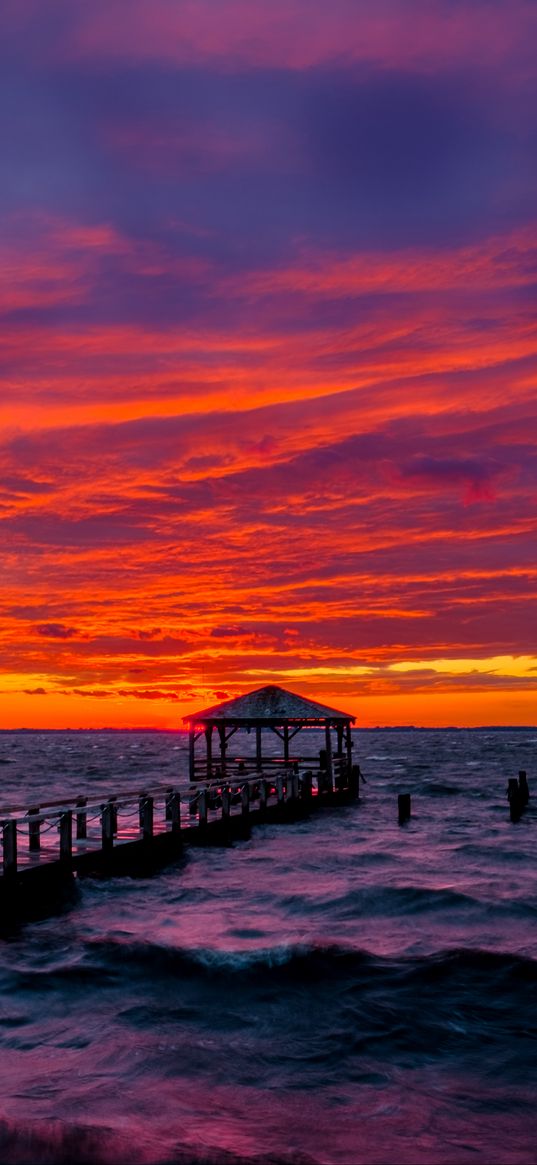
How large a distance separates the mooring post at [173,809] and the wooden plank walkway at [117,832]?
0.09 feet

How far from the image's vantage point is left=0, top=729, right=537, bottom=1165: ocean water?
9.57 m

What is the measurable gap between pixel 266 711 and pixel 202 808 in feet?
38.3

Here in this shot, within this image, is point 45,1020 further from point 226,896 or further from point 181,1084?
point 226,896

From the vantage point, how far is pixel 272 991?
1464 cm

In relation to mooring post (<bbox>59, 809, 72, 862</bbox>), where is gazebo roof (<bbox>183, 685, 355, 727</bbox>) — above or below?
above

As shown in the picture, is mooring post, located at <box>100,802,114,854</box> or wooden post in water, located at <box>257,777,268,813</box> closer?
mooring post, located at <box>100,802,114,854</box>

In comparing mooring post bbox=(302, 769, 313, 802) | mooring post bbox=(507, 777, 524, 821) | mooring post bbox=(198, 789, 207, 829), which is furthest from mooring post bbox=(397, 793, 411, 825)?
mooring post bbox=(198, 789, 207, 829)

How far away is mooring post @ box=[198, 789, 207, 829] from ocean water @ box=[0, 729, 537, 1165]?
6.12ft

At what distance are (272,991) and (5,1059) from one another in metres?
4.68

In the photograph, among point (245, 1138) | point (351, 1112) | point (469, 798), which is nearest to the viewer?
point (245, 1138)

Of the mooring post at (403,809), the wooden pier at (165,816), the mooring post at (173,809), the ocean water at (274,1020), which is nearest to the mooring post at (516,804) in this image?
the mooring post at (403,809)

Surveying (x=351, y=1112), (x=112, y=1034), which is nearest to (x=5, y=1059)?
(x=112, y=1034)

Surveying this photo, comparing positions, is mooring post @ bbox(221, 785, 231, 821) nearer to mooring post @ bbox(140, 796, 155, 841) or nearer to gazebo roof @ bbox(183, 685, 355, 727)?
mooring post @ bbox(140, 796, 155, 841)

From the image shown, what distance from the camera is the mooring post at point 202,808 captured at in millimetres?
27345
